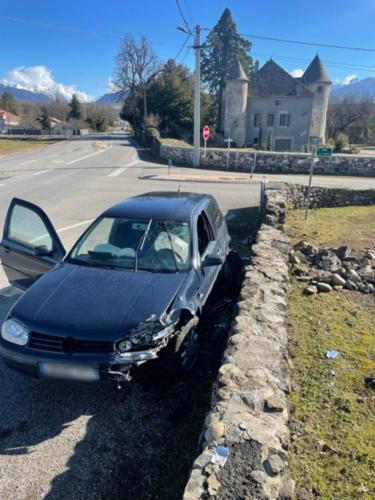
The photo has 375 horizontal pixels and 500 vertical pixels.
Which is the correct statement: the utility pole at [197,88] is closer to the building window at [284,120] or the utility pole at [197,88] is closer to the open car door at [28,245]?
the open car door at [28,245]

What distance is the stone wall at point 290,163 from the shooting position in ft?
77.7

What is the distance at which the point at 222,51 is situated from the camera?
5872cm

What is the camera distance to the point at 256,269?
17.2ft

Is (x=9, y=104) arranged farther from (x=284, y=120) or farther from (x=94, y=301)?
(x=94, y=301)

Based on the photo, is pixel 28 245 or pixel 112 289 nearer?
pixel 112 289

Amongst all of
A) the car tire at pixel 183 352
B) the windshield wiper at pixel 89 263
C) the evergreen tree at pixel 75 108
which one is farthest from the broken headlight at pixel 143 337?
the evergreen tree at pixel 75 108

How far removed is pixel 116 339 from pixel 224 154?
2424 centimetres

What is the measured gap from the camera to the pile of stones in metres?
6.05

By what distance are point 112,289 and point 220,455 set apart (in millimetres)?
1864

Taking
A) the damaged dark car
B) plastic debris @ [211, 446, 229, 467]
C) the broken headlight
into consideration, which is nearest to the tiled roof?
the damaged dark car

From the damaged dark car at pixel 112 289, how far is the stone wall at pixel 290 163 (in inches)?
821

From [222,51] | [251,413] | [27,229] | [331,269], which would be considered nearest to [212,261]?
[251,413]

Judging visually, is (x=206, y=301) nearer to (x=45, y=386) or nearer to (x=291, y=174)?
(x=45, y=386)

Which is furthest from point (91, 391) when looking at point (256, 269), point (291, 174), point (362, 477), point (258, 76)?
point (258, 76)
